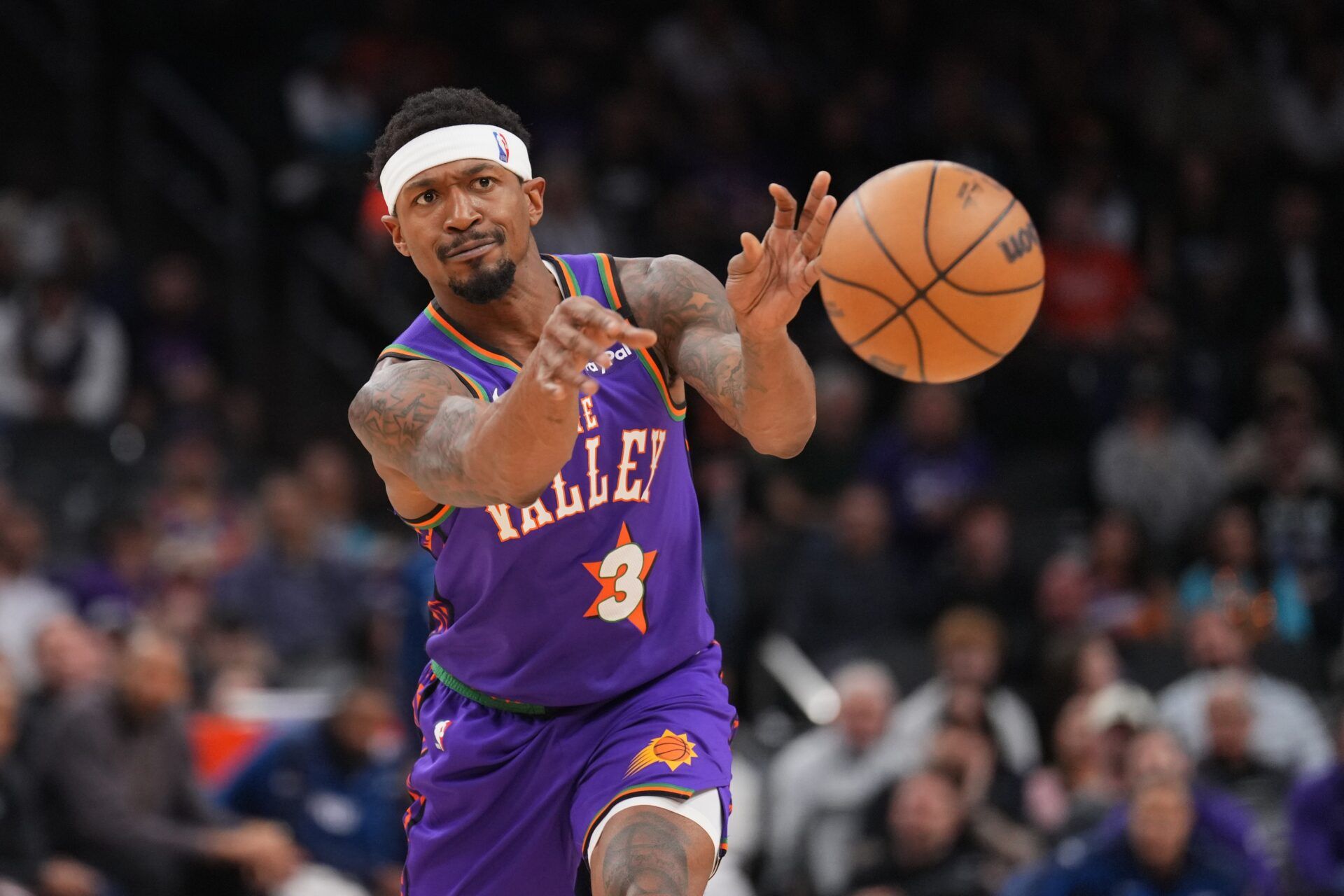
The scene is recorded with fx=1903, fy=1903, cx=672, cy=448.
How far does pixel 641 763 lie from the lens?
4.88 meters

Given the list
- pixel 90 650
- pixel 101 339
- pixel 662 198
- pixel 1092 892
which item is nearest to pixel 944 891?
pixel 1092 892

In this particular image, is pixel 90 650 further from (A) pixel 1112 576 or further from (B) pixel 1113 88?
(B) pixel 1113 88

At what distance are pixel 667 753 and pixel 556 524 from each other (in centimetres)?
67

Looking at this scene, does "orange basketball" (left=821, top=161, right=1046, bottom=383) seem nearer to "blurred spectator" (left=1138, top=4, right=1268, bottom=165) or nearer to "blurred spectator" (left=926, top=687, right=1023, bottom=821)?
"blurred spectator" (left=926, top=687, right=1023, bottom=821)

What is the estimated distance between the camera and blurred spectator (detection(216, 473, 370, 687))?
1172cm

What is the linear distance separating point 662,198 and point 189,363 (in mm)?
3645

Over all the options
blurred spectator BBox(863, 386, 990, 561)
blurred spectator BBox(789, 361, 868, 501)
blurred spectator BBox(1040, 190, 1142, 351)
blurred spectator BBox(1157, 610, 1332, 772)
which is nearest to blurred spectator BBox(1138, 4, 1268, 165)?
blurred spectator BBox(1040, 190, 1142, 351)

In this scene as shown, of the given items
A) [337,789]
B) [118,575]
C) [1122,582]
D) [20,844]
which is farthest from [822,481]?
[20,844]

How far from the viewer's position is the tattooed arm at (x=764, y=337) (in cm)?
475

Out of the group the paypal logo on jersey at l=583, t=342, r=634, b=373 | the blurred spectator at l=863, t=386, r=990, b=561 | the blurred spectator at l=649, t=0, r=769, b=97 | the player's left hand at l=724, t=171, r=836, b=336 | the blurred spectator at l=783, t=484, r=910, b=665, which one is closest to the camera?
the player's left hand at l=724, t=171, r=836, b=336

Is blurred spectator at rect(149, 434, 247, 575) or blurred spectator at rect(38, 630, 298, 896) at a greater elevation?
blurred spectator at rect(149, 434, 247, 575)

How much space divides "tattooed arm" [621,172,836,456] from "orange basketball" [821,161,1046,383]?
513 mm

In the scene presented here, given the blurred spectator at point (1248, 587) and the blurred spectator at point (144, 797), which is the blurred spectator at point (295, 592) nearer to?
the blurred spectator at point (144, 797)

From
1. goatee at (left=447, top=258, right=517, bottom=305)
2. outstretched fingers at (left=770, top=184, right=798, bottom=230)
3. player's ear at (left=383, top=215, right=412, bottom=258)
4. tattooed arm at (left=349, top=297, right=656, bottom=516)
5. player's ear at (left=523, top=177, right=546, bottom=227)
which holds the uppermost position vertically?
player's ear at (left=523, top=177, right=546, bottom=227)
